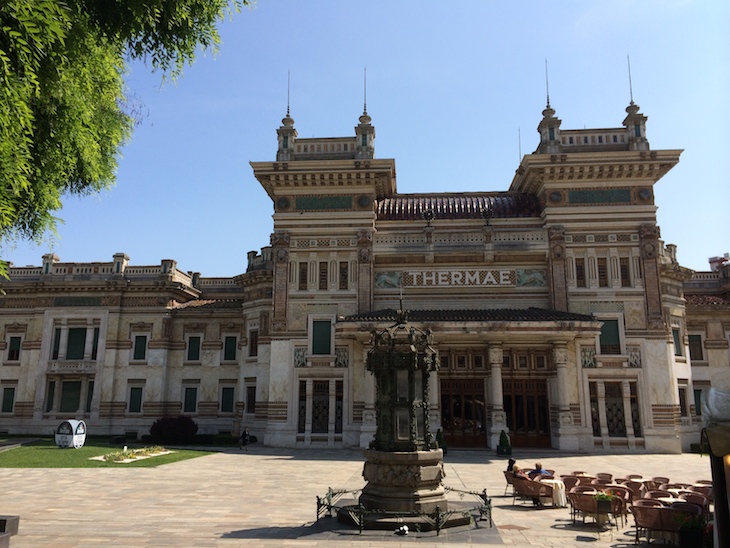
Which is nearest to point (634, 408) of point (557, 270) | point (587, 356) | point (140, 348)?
Result: point (587, 356)

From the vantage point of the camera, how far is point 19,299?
38.0 meters

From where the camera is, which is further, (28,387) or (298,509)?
(28,387)

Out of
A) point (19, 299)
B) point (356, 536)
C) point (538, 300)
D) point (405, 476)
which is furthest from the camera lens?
point (19, 299)

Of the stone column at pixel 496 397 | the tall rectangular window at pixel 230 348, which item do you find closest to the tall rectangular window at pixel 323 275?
the stone column at pixel 496 397

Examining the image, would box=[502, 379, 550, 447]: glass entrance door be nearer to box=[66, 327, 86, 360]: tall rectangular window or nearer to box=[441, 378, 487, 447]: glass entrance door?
box=[441, 378, 487, 447]: glass entrance door

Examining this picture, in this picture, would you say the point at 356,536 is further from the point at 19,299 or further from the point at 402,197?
the point at 19,299

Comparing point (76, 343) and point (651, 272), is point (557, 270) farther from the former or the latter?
point (76, 343)

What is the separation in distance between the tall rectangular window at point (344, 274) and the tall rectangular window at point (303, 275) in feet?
6.36

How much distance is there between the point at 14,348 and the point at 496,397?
103 ft

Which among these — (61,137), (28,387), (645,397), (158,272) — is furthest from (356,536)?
(28,387)

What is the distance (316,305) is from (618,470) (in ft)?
54.5

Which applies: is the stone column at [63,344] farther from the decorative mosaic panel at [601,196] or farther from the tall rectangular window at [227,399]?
the decorative mosaic panel at [601,196]

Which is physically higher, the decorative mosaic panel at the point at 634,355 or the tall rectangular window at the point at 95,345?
the tall rectangular window at the point at 95,345

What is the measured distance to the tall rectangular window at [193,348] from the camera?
37812 mm
